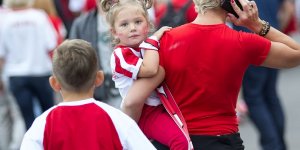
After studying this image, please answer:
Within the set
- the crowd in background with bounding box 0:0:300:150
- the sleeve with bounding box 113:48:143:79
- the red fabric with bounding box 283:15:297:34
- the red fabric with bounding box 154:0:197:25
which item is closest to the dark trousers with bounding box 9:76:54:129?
the crowd in background with bounding box 0:0:300:150

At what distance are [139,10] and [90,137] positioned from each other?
0.80 m

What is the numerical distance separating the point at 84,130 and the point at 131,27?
0.67 meters

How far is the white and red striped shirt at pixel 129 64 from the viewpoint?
435 centimetres

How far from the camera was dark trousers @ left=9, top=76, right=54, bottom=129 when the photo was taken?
8.81 m

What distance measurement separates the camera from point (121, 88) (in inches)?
177

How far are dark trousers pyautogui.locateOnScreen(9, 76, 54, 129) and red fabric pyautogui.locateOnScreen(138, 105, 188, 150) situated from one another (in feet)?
14.6

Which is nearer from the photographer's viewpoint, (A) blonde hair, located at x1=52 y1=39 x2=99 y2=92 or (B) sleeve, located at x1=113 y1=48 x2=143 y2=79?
(A) blonde hair, located at x1=52 y1=39 x2=99 y2=92

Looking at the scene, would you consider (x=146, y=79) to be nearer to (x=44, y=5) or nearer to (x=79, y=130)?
(x=79, y=130)

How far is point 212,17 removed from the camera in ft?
14.5

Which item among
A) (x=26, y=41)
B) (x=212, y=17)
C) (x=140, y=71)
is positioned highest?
(x=212, y=17)

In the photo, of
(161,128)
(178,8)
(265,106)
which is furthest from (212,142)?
(178,8)

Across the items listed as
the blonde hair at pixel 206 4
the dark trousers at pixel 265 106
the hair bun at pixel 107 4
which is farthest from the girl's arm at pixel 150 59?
the dark trousers at pixel 265 106

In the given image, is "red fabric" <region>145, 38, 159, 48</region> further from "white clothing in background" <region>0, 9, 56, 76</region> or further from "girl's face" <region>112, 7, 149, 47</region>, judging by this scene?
"white clothing in background" <region>0, 9, 56, 76</region>

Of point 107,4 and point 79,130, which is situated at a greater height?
point 107,4
